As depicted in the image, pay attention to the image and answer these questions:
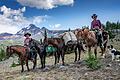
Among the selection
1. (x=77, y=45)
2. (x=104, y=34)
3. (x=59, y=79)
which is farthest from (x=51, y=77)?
(x=104, y=34)

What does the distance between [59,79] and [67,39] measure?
647 centimetres

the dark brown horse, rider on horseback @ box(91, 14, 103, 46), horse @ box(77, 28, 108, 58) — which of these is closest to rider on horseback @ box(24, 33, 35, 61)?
the dark brown horse

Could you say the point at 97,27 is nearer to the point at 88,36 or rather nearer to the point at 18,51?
the point at 88,36

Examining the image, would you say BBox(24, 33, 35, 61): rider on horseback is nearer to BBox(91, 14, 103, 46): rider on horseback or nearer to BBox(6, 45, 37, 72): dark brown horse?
BBox(6, 45, 37, 72): dark brown horse

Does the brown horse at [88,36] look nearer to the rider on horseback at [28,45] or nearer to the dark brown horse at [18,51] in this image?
the rider on horseback at [28,45]

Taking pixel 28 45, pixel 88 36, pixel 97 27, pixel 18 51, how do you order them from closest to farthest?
pixel 18 51 < pixel 28 45 < pixel 88 36 < pixel 97 27

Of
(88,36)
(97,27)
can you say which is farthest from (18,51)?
(97,27)

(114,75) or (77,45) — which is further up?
(77,45)

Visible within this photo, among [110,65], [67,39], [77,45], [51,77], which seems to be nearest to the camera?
→ [51,77]

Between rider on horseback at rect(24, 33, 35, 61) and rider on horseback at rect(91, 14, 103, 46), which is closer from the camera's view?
rider on horseback at rect(24, 33, 35, 61)

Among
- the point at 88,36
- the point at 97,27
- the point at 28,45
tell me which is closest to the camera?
the point at 28,45

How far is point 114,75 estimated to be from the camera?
17.4m

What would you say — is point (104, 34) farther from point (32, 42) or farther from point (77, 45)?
point (32, 42)

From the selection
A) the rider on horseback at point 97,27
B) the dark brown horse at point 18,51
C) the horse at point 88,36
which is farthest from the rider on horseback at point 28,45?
the rider on horseback at point 97,27
